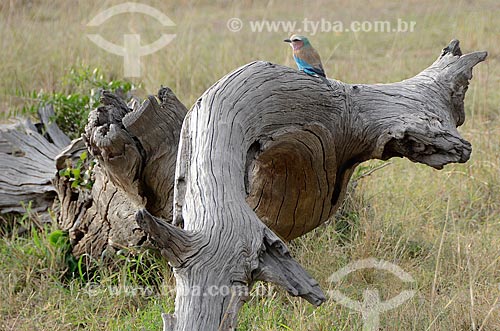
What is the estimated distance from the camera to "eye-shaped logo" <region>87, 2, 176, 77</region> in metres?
5.70

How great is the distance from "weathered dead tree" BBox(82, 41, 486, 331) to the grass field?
381 mm

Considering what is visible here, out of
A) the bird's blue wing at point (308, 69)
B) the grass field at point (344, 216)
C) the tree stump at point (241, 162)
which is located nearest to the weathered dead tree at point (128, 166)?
the tree stump at point (241, 162)

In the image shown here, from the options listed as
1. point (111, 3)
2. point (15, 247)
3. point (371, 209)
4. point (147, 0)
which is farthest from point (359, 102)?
point (147, 0)

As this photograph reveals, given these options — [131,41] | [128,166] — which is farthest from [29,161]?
[131,41]

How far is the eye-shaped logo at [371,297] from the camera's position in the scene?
2.60 metres

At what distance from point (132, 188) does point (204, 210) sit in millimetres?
1032

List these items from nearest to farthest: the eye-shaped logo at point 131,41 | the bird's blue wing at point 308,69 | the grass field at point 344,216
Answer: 1. the bird's blue wing at point 308,69
2. the grass field at point 344,216
3. the eye-shaped logo at point 131,41

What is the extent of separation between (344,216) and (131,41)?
3.57 m

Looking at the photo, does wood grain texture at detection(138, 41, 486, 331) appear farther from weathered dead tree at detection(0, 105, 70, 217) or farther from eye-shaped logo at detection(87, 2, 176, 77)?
eye-shaped logo at detection(87, 2, 176, 77)

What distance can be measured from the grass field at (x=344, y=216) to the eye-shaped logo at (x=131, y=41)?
78 mm

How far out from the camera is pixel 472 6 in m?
7.43

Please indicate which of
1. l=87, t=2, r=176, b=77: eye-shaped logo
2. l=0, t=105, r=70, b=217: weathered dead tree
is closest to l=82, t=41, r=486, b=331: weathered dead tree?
l=0, t=105, r=70, b=217: weathered dead tree

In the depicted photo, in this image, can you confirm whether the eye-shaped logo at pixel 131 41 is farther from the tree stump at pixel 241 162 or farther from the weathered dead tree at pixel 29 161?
the tree stump at pixel 241 162

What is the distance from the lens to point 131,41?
6.41 m
